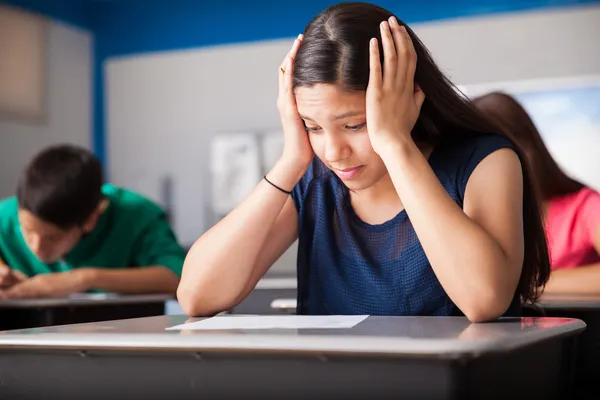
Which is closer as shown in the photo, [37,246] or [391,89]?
[391,89]

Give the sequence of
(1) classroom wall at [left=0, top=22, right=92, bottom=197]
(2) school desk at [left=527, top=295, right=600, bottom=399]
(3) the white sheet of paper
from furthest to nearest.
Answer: (1) classroom wall at [left=0, top=22, right=92, bottom=197]
(2) school desk at [left=527, top=295, right=600, bottom=399]
(3) the white sheet of paper

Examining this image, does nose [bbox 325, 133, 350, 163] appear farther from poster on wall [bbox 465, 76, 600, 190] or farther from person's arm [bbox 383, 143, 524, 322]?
poster on wall [bbox 465, 76, 600, 190]

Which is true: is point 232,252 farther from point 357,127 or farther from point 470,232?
point 470,232

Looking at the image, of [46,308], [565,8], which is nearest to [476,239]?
[46,308]

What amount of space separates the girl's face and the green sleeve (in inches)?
53.3

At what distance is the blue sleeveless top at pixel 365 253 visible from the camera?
52.6 inches

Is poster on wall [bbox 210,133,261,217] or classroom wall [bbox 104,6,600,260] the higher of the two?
classroom wall [bbox 104,6,600,260]

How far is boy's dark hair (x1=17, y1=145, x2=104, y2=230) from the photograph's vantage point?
235 centimetres

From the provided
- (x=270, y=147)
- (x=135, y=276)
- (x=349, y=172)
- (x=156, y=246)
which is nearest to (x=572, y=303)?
(x=349, y=172)

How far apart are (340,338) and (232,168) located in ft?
12.9

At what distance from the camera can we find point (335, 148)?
127cm

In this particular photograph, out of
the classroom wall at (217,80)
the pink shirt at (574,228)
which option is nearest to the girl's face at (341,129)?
the pink shirt at (574,228)

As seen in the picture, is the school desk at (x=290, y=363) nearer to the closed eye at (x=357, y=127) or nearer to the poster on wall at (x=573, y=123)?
the closed eye at (x=357, y=127)

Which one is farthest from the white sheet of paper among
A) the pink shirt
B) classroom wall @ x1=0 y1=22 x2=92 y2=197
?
classroom wall @ x1=0 y1=22 x2=92 y2=197
